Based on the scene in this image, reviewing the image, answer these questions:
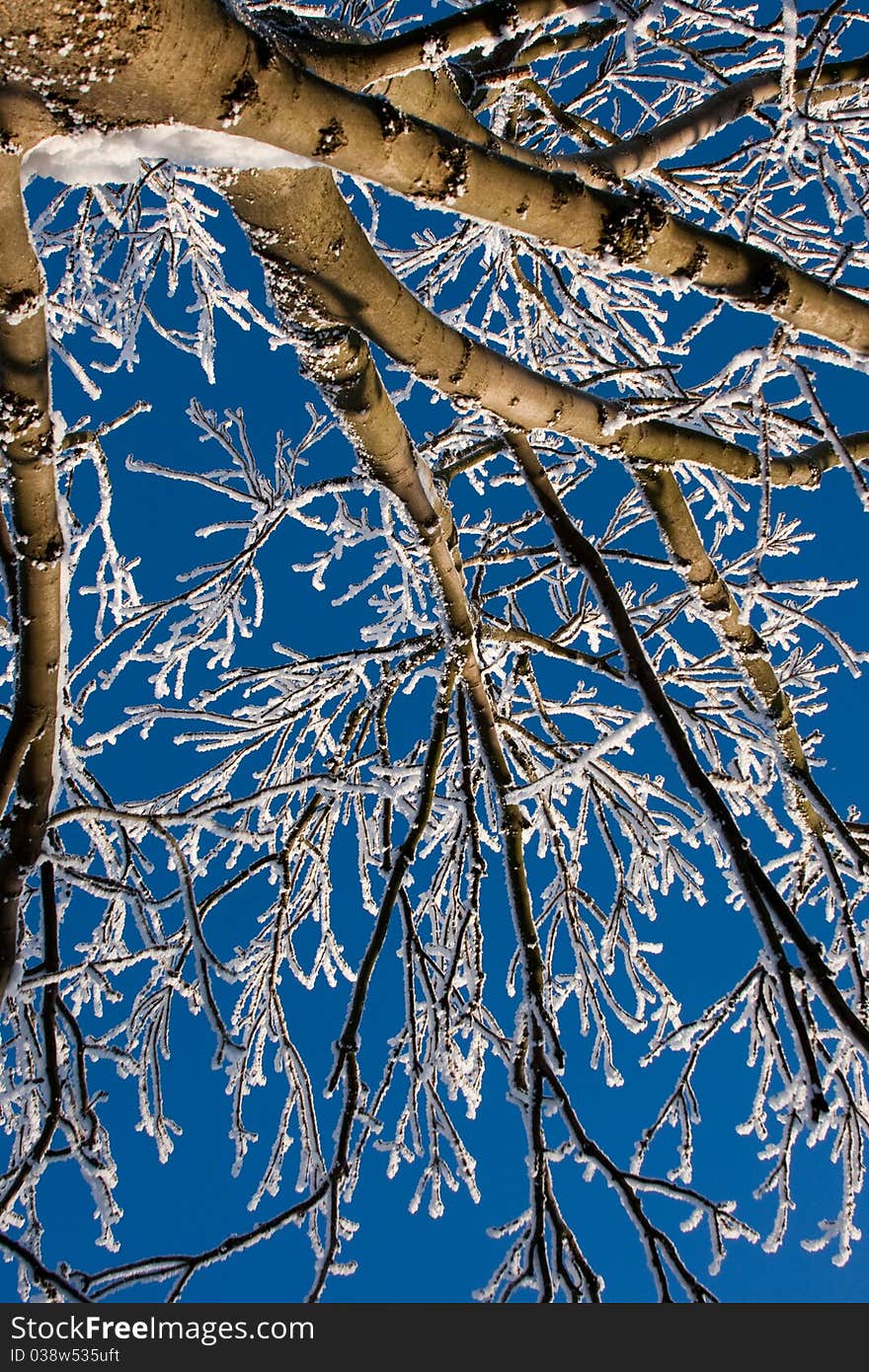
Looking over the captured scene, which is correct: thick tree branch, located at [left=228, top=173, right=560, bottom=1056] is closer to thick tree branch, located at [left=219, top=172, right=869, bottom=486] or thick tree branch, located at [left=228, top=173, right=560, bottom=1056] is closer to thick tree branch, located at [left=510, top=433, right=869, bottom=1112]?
thick tree branch, located at [left=219, top=172, right=869, bottom=486]

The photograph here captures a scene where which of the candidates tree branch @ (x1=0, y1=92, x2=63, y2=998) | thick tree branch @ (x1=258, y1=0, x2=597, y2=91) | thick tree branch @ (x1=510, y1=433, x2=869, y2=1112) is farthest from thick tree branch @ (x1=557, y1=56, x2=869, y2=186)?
tree branch @ (x1=0, y1=92, x2=63, y2=998)

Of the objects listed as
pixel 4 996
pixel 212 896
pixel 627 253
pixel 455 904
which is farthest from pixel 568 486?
pixel 4 996

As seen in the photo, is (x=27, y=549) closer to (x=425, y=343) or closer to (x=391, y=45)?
(x=425, y=343)

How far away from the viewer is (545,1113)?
1874 mm

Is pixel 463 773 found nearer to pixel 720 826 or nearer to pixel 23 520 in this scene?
pixel 720 826

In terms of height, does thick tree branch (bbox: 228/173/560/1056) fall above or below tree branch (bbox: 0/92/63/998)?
above

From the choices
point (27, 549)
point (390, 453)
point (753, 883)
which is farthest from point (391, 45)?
point (753, 883)

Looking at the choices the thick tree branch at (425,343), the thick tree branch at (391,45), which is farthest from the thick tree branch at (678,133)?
the thick tree branch at (425,343)

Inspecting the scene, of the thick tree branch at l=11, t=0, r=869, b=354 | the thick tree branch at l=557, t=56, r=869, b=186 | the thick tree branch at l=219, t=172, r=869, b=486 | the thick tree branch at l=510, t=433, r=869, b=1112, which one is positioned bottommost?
the thick tree branch at l=510, t=433, r=869, b=1112

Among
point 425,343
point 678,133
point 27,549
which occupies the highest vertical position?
point 678,133

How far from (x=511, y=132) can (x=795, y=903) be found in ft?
11.4

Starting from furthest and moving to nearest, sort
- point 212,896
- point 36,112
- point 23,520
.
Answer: point 212,896 → point 23,520 → point 36,112

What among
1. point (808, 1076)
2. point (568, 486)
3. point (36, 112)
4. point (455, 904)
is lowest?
point (808, 1076)

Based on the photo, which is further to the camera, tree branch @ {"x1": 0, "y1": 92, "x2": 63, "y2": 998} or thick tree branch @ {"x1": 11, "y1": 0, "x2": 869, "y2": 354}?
tree branch @ {"x1": 0, "y1": 92, "x2": 63, "y2": 998}
